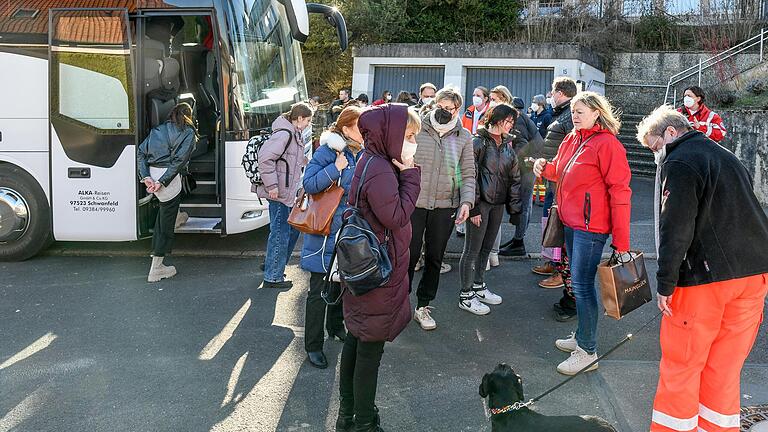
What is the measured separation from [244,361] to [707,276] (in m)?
3.19

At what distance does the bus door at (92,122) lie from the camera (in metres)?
7.57

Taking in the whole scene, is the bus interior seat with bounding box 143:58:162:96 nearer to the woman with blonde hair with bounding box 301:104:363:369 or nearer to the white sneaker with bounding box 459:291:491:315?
the woman with blonde hair with bounding box 301:104:363:369

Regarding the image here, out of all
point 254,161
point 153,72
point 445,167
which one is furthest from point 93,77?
point 445,167

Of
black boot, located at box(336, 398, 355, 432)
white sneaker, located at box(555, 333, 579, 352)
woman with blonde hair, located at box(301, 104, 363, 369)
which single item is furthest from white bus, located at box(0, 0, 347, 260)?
black boot, located at box(336, 398, 355, 432)

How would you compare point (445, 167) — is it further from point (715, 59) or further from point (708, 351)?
point (715, 59)

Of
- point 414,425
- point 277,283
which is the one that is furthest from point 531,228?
point 414,425

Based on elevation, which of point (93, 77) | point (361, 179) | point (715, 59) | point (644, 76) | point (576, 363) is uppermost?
point (715, 59)

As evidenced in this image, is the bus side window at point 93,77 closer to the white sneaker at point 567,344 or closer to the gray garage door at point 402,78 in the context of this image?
the white sneaker at point 567,344

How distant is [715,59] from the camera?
Result: 17781mm

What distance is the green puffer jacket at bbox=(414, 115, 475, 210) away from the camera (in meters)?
5.48

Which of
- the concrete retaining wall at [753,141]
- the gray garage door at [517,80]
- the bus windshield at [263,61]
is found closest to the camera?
the bus windshield at [263,61]

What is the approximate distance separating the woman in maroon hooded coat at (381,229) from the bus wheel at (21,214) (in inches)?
211

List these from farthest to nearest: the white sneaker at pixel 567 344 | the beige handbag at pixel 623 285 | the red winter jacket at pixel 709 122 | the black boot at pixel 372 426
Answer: the red winter jacket at pixel 709 122 → the white sneaker at pixel 567 344 → the beige handbag at pixel 623 285 → the black boot at pixel 372 426

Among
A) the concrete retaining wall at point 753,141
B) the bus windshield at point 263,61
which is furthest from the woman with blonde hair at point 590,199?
the concrete retaining wall at point 753,141
